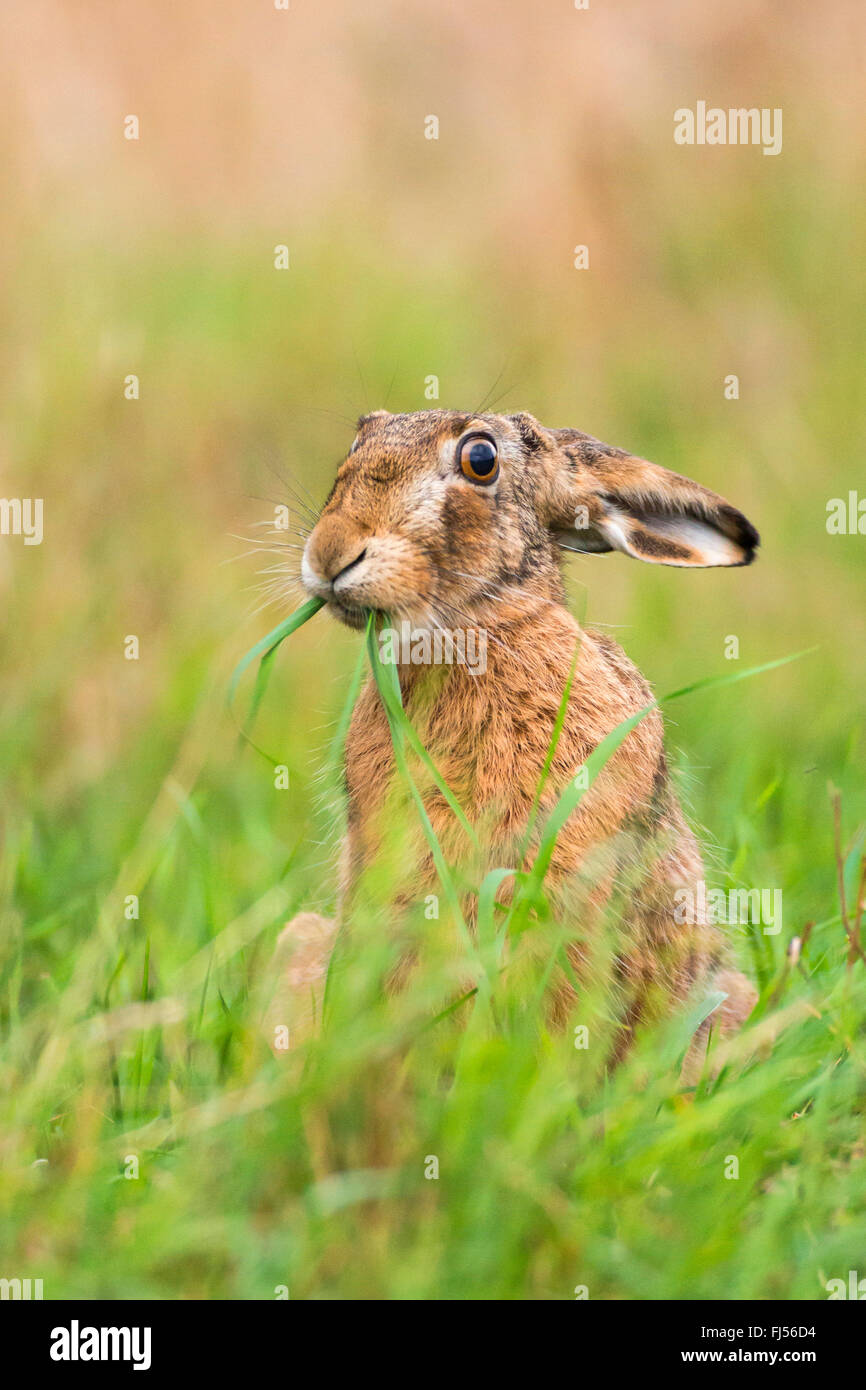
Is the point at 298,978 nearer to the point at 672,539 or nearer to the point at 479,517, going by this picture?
the point at 479,517

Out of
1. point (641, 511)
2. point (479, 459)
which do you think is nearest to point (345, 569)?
point (479, 459)

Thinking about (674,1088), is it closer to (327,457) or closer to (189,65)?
(327,457)

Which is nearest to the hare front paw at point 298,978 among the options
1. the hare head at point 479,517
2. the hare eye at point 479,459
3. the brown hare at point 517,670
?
the brown hare at point 517,670

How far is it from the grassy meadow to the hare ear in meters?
0.37

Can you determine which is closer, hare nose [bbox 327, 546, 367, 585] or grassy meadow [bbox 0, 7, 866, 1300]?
grassy meadow [bbox 0, 7, 866, 1300]

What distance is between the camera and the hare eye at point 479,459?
178 inches

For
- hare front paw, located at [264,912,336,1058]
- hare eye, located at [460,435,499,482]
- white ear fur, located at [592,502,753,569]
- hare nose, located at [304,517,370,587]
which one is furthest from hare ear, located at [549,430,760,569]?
hare front paw, located at [264,912,336,1058]

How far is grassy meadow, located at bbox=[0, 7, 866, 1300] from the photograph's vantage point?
304 cm

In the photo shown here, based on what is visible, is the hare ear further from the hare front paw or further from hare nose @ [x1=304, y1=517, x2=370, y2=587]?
the hare front paw

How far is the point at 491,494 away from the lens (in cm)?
457

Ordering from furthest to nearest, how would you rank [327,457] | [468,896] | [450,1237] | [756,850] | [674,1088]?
[327,457]
[756,850]
[468,896]
[674,1088]
[450,1237]

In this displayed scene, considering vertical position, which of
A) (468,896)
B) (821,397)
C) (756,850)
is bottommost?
(468,896)
